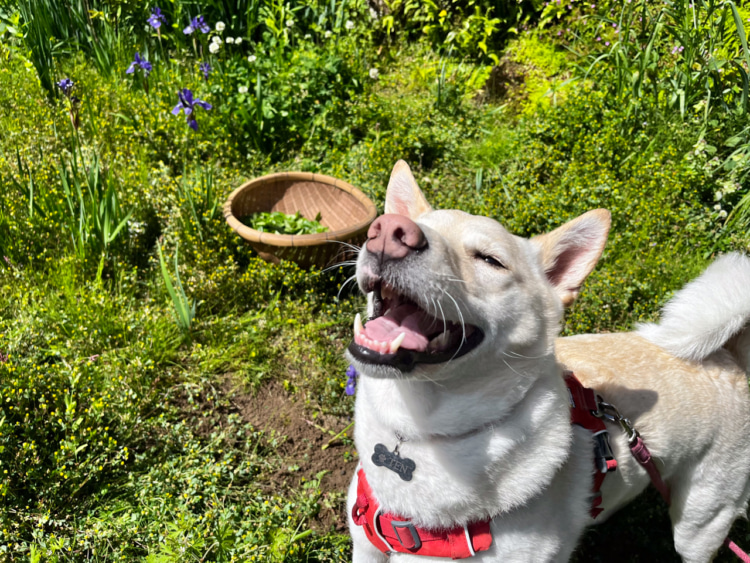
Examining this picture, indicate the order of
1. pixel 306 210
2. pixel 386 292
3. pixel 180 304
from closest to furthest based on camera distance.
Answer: pixel 386 292 < pixel 180 304 < pixel 306 210

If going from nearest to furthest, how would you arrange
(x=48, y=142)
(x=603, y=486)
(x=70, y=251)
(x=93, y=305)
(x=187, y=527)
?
(x=603, y=486) → (x=187, y=527) → (x=93, y=305) → (x=70, y=251) → (x=48, y=142)

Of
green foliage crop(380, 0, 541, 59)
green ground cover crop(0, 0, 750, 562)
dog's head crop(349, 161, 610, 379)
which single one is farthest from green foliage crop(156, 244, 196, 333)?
green foliage crop(380, 0, 541, 59)

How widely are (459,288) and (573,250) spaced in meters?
0.61

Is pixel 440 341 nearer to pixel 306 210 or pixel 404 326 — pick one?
pixel 404 326

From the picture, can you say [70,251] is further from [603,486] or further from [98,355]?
[603,486]

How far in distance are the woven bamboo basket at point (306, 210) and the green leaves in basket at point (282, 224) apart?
107 mm

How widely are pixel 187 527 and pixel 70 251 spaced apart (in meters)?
2.04

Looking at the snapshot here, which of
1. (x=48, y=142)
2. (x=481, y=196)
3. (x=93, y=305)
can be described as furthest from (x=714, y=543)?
(x=48, y=142)

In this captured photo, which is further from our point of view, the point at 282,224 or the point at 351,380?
the point at 282,224

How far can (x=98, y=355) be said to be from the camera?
2.92 meters

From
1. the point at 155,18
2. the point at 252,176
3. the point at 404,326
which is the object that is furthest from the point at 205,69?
the point at 404,326

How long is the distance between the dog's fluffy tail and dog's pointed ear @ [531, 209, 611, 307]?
59 cm

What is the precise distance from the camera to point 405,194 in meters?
2.16

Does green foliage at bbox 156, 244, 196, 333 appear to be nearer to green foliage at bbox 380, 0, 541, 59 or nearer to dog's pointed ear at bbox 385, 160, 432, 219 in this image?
dog's pointed ear at bbox 385, 160, 432, 219
